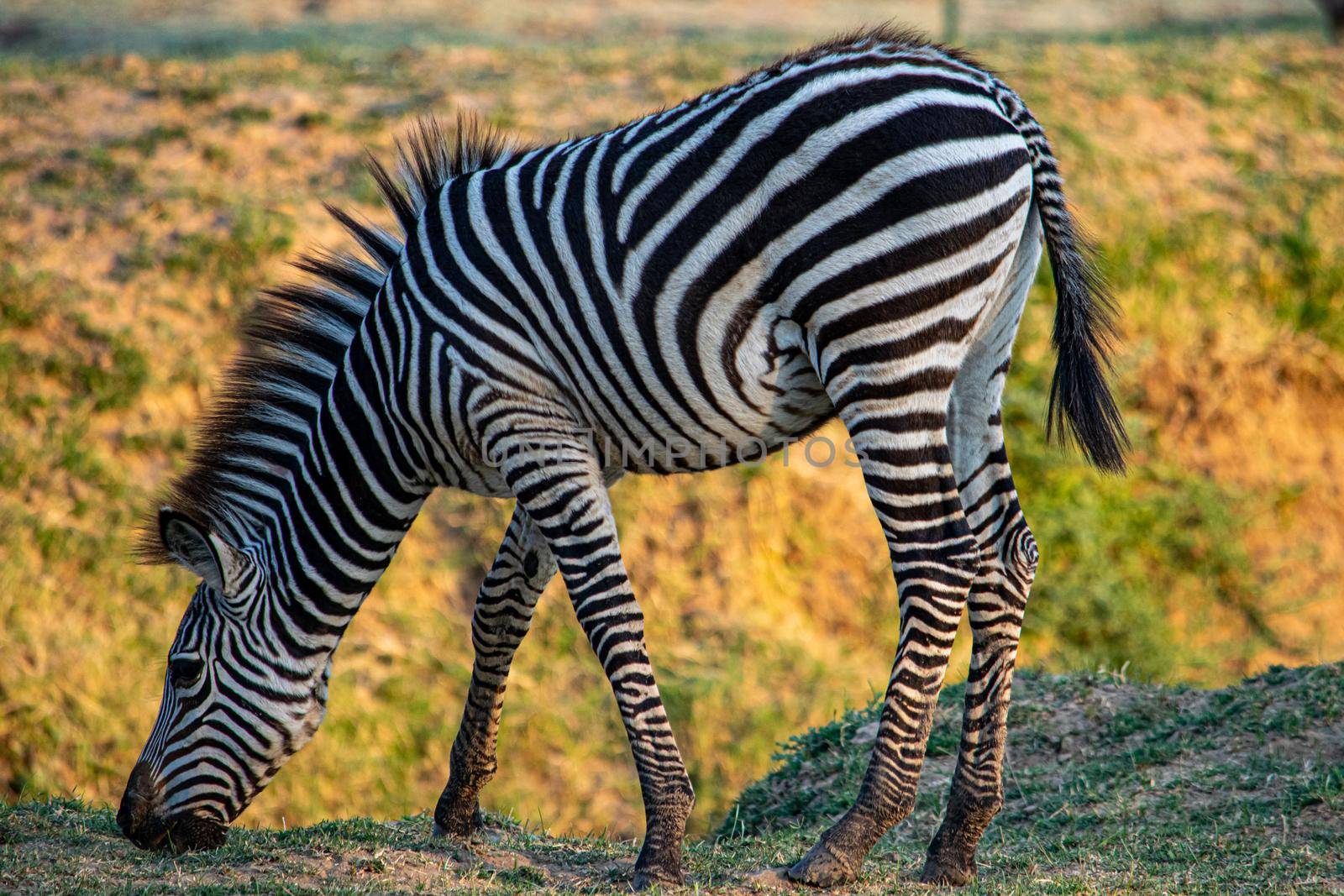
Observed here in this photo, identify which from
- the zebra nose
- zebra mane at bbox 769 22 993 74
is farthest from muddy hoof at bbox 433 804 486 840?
zebra mane at bbox 769 22 993 74

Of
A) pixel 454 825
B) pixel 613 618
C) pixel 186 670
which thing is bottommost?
pixel 454 825

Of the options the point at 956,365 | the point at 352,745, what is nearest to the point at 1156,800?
the point at 956,365

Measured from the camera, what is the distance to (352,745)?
26.8 feet

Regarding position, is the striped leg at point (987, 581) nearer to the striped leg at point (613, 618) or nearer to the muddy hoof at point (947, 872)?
the muddy hoof at point (947, 872)

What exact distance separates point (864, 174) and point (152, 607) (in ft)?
22.3

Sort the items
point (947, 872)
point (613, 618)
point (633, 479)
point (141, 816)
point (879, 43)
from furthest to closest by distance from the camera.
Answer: point (633, 479)
point (141, 816)
point (947, 872)
point (879, 43)
point (613, 618)

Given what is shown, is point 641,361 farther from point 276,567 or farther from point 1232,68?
point 1232,68

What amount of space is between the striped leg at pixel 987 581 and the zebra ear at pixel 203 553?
115 inches

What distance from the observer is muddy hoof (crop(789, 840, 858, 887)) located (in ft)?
13.2

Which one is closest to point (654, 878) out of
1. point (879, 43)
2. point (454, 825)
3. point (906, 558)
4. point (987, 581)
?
point (454, 825)

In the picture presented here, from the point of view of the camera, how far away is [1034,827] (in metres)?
5.12

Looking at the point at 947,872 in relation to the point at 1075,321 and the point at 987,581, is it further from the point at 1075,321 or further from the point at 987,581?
the point at 1075,321

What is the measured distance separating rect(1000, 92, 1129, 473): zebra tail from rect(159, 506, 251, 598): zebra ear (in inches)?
131

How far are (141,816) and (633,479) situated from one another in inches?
225
